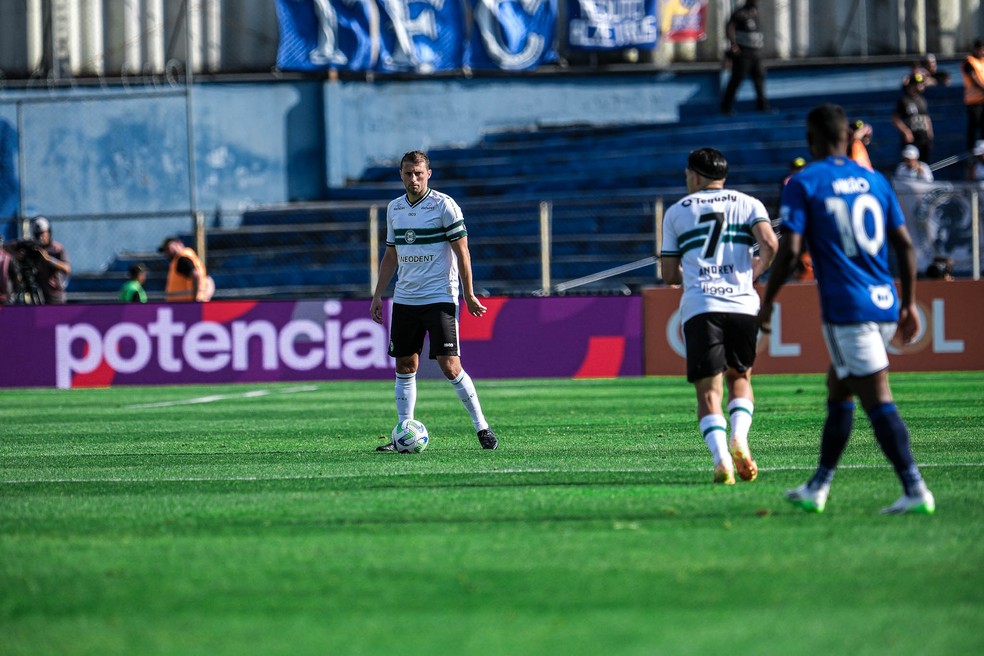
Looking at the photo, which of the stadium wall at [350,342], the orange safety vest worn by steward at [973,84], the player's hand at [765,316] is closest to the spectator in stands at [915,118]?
the orange safety vest worn by steward at [973,84]

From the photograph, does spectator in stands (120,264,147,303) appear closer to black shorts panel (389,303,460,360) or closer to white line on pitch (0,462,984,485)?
black shorts panel (389,303,460,360)

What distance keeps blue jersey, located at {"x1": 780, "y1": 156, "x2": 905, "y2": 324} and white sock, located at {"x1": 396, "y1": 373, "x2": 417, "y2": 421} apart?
14.6ft

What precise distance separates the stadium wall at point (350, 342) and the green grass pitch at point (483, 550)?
9.12 meters

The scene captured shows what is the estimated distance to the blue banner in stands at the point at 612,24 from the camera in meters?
30.5

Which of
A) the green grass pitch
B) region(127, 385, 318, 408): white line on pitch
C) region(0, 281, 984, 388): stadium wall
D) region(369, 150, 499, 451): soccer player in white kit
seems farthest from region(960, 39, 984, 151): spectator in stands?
region(369, 150, 499, 451): soccer player in white kit

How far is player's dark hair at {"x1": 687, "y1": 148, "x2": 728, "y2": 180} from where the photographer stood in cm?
826

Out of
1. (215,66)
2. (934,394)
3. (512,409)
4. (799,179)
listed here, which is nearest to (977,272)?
(934,394)

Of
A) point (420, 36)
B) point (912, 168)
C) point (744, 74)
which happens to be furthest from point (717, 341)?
point (420, 36)

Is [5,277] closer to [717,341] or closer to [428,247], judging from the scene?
[428,247]

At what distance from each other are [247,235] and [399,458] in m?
18.9

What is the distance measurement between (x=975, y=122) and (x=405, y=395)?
1711 centimetres

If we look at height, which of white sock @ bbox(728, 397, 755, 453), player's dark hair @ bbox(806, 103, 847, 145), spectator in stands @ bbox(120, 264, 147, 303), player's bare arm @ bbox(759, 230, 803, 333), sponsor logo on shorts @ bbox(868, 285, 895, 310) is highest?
player's dark hair @ bbox(806, 103, 847, 145)

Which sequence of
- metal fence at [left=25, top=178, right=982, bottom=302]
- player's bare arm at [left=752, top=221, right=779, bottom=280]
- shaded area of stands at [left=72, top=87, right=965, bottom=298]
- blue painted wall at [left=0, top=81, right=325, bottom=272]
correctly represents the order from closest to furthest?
player's bare arm at [left=752, top=221, right=779, bottom=280], metal fence at [left=25, top=178, right=982, bottom=302], shaded area of stands at [left=72, top=87, right=965, bottom=298], blue painted wall at [left=0, top=81, right=325, bottom=272]

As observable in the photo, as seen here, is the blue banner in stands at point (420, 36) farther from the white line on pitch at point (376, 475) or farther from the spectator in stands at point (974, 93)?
the white line on pitch at point (376, 475)
